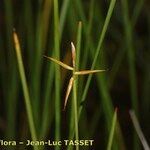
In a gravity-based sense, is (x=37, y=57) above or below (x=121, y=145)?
above

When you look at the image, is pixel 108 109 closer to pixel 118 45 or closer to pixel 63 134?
pixel 63 134

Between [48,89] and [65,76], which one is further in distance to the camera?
[65,76]

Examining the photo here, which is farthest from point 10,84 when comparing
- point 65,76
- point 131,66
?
point 131,66

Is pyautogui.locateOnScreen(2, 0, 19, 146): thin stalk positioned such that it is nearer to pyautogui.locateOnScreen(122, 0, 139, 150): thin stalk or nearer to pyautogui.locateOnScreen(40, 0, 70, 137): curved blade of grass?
pyautogui.locateOnScreen(40, 0, 70, 137): curved blade of grass

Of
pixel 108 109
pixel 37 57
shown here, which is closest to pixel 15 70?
pixel 37 57

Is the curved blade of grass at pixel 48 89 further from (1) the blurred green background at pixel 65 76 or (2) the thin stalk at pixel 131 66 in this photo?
(2) the thin stalk at pixel 131 66

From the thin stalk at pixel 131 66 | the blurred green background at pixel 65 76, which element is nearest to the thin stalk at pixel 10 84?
the blurred green background at pixel 65 76

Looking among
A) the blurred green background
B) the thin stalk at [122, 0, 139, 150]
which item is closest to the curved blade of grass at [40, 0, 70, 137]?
the blurred green background

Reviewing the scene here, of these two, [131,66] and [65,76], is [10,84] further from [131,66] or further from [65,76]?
[131,66]
